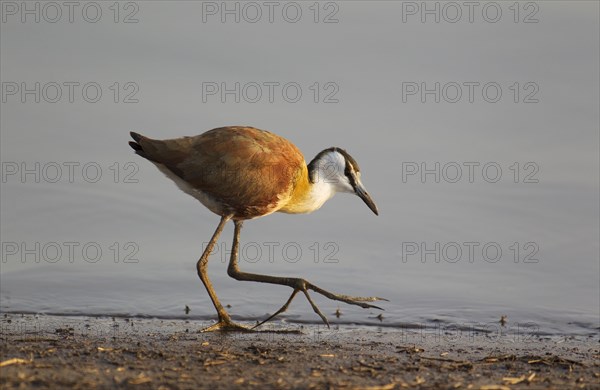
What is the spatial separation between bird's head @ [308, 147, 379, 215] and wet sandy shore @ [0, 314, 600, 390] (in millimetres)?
1613

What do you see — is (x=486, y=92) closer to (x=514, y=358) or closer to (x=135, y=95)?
(x=135, y=95)

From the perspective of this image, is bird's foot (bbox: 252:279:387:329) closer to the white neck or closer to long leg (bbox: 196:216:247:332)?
long leg (bbox: 196:216:247:332)

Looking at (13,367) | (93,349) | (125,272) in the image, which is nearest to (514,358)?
(93,349)

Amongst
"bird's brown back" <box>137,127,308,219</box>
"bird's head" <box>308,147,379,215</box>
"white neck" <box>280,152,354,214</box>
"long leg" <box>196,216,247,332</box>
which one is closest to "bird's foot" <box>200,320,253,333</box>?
"long leg" <box>196,216,247,332</box>

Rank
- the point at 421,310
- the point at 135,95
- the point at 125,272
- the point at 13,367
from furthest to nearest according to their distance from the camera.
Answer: the point at 135,95 → the point at 125,272 → the point at 421,310 → the point at 13,367

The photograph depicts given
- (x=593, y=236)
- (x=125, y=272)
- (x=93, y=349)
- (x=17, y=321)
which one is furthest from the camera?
(x=593, y=236)

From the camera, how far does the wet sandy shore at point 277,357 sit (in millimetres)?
6395

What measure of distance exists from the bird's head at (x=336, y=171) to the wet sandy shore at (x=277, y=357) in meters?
1.61

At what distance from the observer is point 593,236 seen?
11.3 meters

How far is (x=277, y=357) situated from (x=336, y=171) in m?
3.11

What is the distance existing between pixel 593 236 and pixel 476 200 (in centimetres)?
140

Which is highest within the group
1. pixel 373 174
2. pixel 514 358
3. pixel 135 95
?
pixel 135 95

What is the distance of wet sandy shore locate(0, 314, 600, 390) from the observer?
21.0 ft

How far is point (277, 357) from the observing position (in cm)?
733
